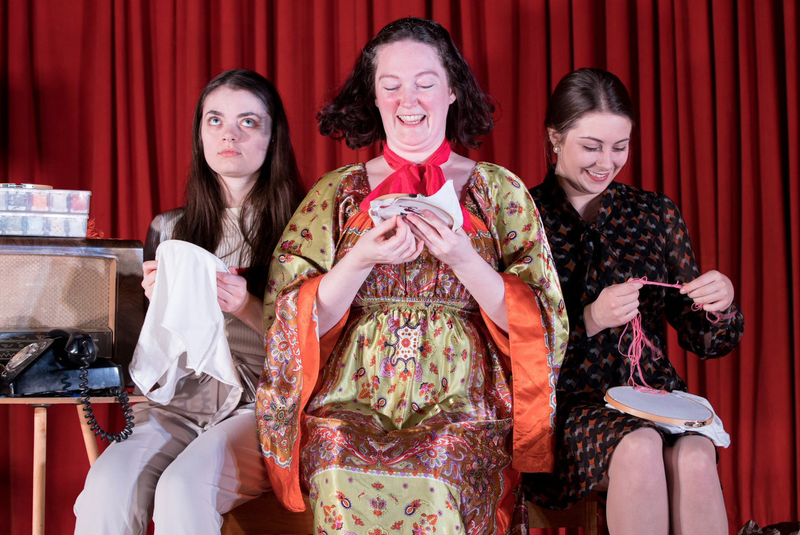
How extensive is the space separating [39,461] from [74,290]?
428 millimetres

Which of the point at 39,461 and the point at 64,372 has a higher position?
the point at 64,372

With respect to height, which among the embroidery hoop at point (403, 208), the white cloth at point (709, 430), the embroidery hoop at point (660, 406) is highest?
the embroidery hoop at point (403, 208)

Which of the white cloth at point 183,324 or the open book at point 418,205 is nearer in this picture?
the open book at point 418,205

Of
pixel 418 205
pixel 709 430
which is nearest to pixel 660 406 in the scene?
pixel 709 430

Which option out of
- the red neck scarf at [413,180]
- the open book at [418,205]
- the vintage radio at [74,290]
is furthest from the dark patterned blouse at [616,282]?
the vintage radio at [74,290]

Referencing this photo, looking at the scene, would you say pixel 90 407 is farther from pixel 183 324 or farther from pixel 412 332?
pixel 412 332

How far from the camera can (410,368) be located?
1.58 metres

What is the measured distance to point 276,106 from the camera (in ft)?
6.71

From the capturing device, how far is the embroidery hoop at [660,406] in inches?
59.7

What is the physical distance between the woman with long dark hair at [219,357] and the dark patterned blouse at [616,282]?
675mm

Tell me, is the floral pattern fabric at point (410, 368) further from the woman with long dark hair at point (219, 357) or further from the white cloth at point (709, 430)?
the white cloth at point (709, 430)

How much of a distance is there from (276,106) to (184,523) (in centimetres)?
109

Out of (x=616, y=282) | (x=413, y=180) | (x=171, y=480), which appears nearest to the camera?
(x=171, y=480)

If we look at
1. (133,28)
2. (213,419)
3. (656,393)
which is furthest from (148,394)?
(133,28)
